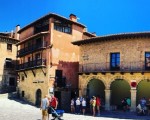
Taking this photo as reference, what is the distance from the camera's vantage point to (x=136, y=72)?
25250mm

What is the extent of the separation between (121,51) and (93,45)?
356 centimetres

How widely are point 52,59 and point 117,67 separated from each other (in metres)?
8.22

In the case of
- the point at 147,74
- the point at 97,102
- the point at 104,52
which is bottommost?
the point at 97,102

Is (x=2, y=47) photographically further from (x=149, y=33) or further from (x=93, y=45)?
(x=149, y=33)

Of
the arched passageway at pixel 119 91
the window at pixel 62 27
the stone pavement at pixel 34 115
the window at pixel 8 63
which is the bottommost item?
the stone pavement at pixel 34 115

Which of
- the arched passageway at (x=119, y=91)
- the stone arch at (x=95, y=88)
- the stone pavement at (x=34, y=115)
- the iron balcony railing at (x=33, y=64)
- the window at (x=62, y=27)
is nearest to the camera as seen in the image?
the stone pavement at (x=34, y=115)

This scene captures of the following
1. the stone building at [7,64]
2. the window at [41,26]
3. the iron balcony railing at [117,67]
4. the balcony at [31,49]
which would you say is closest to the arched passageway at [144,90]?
the iron balcony railing at [117,67]

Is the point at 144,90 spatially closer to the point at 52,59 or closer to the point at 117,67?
the point at 117,67

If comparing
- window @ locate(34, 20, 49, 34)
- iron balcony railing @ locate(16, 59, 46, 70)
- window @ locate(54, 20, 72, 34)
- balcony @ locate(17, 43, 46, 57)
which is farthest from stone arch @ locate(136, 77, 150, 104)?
window @ locate(34, 20, 49, 34)

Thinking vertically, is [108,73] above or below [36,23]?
below

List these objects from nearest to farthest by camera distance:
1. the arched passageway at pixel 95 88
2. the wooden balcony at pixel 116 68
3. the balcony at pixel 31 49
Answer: the wooden balcony at pixel 116 68, the arched passageway at pixel 95 88, the balcony at pixel 31 49

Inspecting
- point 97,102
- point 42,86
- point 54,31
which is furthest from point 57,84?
point 97,102

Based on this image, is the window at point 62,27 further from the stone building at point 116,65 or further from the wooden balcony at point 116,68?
the wooden balcony at point 116,68

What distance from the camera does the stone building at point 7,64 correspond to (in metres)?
39.2
